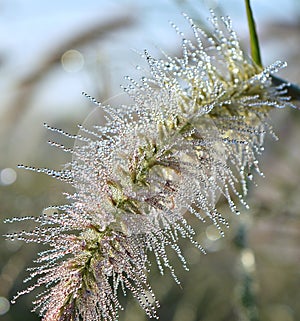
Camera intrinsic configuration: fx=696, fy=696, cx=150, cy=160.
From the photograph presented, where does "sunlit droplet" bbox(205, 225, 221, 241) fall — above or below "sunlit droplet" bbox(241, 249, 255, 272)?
above

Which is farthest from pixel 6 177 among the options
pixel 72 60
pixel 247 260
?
pixel 247 260

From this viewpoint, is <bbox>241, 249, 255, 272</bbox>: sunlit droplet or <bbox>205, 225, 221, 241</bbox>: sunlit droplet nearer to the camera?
<bbox>241, 249, 255, 272</bbox>: sunlit droplet

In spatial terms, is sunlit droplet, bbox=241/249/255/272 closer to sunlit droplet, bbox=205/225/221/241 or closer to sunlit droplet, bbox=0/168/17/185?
sunlit droplet, bbox=205/225/221/241

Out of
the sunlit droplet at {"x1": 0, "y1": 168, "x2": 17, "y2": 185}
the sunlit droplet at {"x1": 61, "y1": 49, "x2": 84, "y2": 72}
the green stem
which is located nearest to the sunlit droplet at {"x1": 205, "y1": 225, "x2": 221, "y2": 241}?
the sunlit droplet at {"x1": 61, "y1": 49, "x2": 84, "y2": 72}

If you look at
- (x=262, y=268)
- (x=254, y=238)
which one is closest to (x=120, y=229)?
(x=254, y=238)

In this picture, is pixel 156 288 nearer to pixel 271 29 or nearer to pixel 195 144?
pixel 271 29

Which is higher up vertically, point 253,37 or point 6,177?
point 6,177

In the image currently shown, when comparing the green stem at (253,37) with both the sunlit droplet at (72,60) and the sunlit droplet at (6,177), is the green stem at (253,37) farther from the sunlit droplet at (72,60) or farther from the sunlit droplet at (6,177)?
the sunlit droplet at (6,177)

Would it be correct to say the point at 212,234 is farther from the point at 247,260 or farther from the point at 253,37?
the point at 253,37

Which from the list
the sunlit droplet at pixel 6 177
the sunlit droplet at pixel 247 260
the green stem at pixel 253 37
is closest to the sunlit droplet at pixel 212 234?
the sunlit droplet at pixel 247 260
